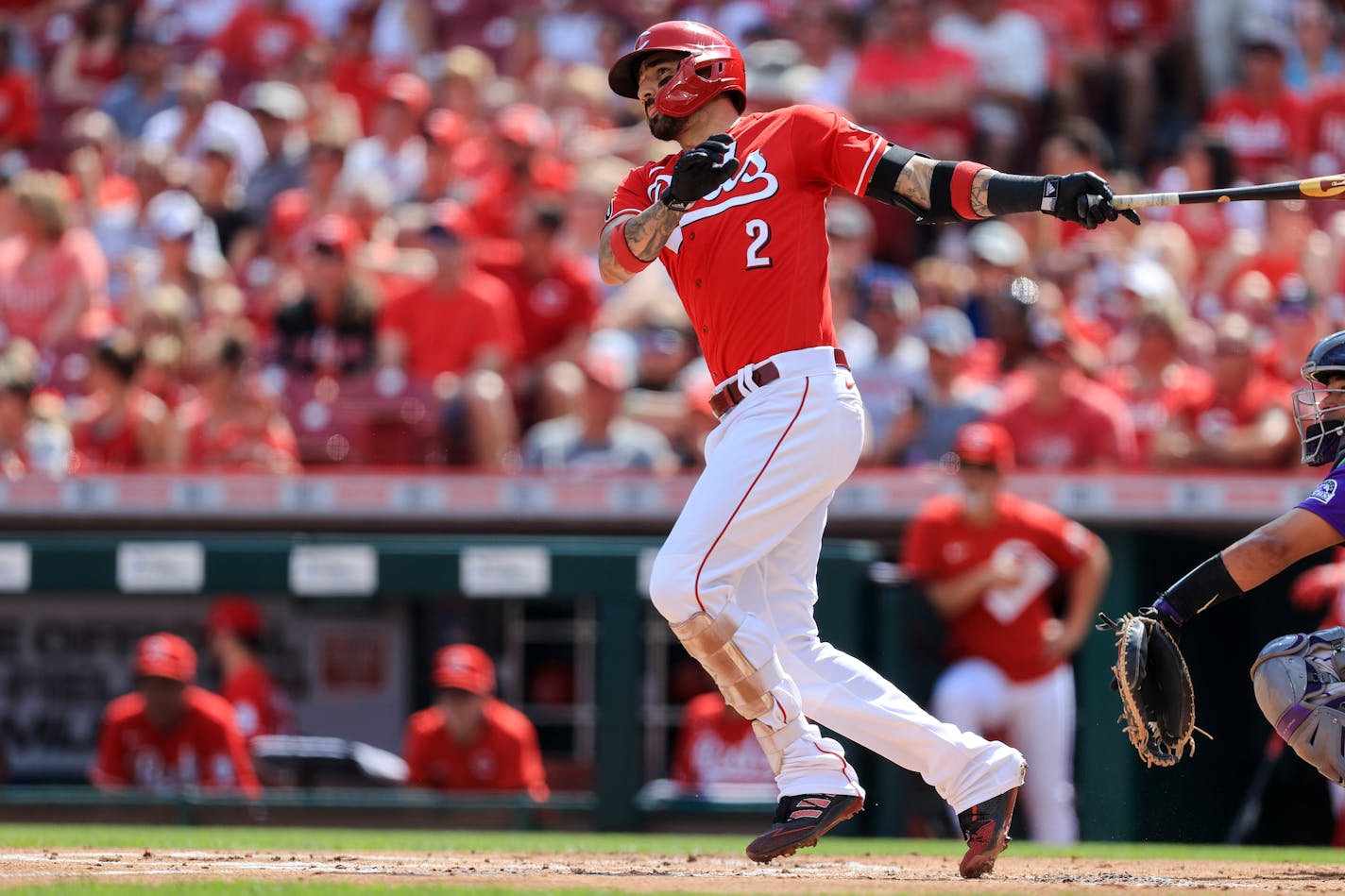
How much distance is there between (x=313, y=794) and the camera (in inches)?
301

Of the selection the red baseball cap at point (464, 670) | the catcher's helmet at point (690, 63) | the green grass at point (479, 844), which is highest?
the catcher's helmet at point (690, 63)

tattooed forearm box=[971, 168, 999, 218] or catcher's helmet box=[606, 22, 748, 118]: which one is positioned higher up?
catcher's helmet box=[606, 22, 748, 118]

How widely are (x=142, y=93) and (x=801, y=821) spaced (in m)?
9.62

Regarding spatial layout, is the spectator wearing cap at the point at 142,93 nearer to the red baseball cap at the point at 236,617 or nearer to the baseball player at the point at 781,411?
the red baseball cap at the point at 236,617

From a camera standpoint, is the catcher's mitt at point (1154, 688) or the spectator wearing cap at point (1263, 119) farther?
the spectator wearing cap at point (1263, 119)

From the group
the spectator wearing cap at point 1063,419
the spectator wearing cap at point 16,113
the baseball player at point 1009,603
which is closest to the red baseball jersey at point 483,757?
the baseball player at point 1009,603

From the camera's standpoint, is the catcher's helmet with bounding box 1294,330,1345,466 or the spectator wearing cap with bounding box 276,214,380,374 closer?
the catcher's helmet with bounding box 1294,330,1345,466

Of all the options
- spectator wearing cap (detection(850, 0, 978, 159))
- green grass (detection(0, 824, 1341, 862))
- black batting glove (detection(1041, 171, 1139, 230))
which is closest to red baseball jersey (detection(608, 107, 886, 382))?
black batting glove (detection(1041, 171, 1139, 230))

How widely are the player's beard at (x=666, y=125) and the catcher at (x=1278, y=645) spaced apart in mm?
1566

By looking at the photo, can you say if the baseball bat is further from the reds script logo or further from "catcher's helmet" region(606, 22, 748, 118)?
"catcher's helmet" region(606, 22, 748, 118)

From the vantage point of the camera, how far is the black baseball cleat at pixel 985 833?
462cm

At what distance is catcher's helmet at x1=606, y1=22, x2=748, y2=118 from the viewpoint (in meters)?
4.72

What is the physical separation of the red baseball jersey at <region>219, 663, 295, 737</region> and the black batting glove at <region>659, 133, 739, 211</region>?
4.22 meters

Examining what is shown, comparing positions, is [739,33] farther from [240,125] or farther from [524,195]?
[240,125]
